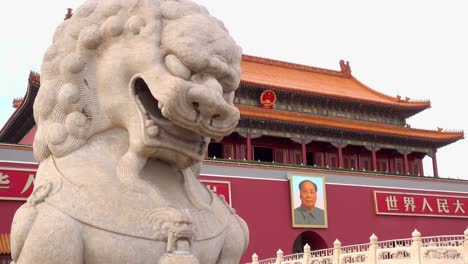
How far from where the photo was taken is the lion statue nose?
6.27 feet

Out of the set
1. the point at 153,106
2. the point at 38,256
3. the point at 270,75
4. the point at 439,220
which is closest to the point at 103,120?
the point at 153,106

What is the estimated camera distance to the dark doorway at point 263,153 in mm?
19375

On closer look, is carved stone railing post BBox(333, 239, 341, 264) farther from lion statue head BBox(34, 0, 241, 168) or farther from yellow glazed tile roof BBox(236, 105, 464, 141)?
lion statue head BBox(34, 0, 241, 168)

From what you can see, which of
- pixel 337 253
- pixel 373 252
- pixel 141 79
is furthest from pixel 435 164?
pixel 141 79

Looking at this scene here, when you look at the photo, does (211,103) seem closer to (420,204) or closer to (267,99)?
(420,204)

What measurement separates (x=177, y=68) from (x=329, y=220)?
1459 cm

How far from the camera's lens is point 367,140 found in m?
19.1

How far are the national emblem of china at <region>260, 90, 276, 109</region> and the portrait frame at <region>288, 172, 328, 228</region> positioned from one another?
3685 millimetres

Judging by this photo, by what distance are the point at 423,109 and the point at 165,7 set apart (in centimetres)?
2040

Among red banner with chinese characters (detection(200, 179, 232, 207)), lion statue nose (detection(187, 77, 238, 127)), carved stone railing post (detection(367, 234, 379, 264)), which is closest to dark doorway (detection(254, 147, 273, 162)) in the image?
red banner with chinese characters (detection(200, 179, 232, 207))

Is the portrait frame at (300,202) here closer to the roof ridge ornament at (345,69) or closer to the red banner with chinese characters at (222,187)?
the red banner with chinese characters at (222,187)

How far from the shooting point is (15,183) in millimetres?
11773

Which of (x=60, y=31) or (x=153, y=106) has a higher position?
(x=60, y=31)

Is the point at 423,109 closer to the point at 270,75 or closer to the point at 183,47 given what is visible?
the point at 270,75
